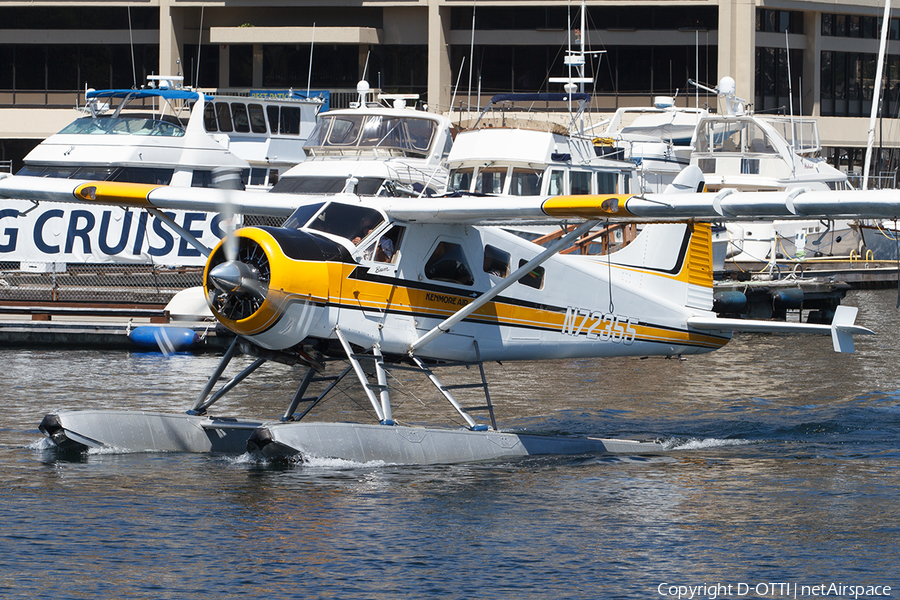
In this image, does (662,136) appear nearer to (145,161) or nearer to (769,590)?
(145,161)

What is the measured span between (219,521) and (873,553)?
194 inches

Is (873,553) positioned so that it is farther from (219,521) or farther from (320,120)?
(320,120)

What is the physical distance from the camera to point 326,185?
21156mm

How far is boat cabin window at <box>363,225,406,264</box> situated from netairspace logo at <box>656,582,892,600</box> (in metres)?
4.68

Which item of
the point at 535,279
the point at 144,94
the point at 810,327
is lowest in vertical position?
the point at 810,327

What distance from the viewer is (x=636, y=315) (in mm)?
13445

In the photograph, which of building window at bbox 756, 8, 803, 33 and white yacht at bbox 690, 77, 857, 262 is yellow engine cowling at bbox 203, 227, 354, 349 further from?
building window at bbox 756, 8, 803, 33

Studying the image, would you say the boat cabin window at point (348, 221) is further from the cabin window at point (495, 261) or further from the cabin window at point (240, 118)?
the cabin window at point (240, 118)

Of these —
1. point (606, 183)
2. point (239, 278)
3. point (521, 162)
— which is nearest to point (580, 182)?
point (606, 183)

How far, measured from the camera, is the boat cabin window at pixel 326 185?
68.6 ft

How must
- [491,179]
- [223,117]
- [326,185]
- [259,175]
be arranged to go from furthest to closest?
[259,175] → [223,117] → [491,179] → [326,185]

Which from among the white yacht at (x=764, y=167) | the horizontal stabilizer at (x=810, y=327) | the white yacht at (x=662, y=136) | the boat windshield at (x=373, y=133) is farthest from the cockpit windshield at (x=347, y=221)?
the white yacht at (x=764, y=167)

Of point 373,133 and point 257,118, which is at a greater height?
point 257,118

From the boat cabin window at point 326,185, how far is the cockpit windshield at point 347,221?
30.3ft
